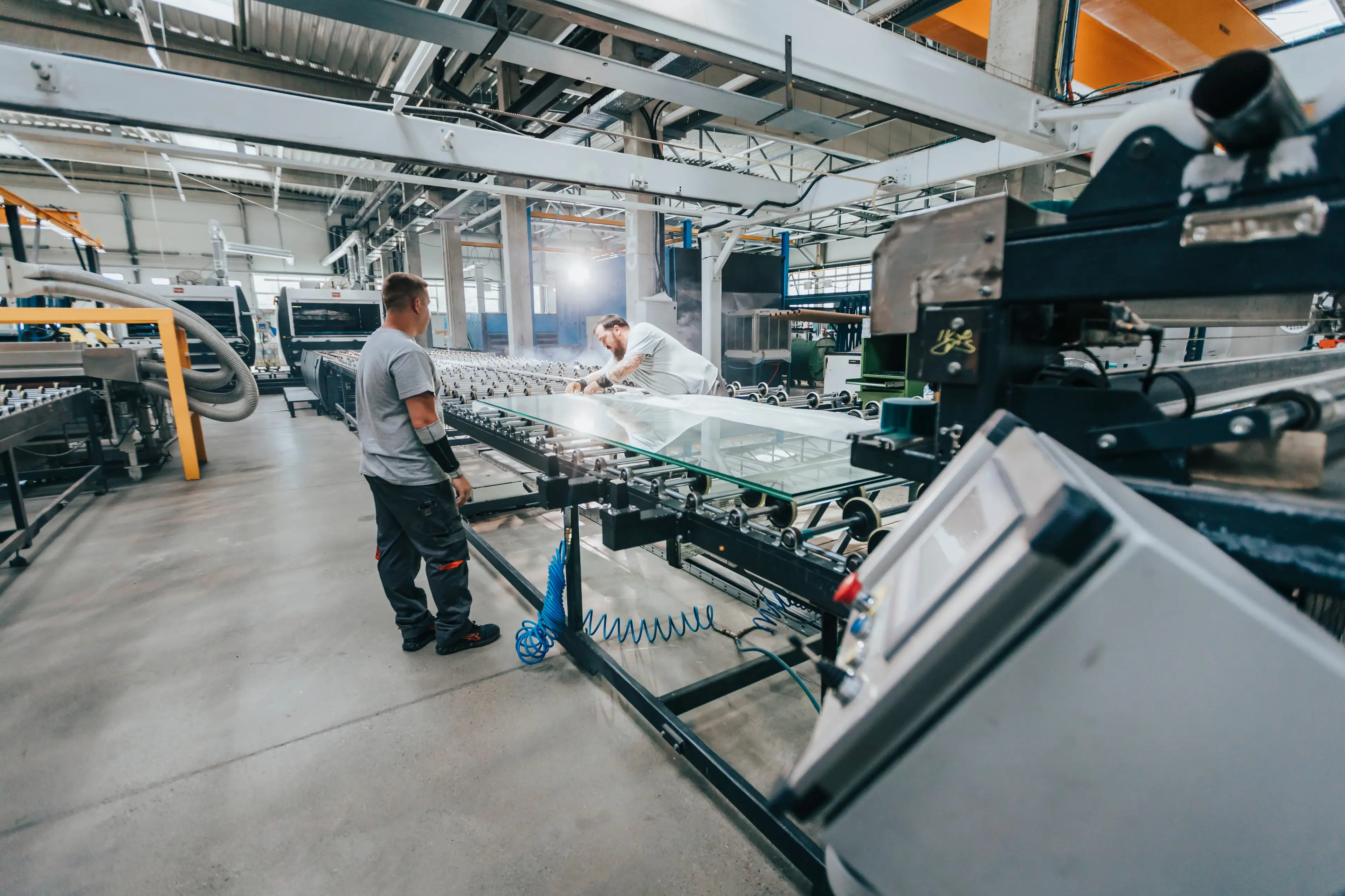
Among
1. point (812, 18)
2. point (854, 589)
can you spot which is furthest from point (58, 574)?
point (812, 18)

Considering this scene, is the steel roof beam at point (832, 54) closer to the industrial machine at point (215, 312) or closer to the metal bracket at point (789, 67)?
the metal bracket at point (789, 67)

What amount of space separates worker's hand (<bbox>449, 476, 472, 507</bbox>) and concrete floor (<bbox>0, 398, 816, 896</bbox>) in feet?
2.18

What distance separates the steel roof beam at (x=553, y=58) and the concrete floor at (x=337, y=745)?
2289mm

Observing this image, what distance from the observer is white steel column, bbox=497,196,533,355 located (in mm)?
7461

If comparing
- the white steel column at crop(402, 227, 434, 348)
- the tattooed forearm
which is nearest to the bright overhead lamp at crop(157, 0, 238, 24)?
the tattooed forearm

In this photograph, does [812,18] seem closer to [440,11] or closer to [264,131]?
[440,11]

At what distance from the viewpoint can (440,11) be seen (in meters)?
1.99

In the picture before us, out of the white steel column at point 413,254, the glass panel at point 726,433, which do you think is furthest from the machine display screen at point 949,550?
the white steel column at point 413,254

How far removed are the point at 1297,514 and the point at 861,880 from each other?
0.57m

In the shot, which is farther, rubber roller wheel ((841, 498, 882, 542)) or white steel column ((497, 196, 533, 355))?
white steel column ((497, 196, 533, 355))

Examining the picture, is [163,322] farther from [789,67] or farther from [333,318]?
[789,67]

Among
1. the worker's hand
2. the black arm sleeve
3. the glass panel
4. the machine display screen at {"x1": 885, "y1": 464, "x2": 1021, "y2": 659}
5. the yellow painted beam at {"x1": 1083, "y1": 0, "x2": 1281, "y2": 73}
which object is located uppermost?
the yellow painted beam at {"x1": 1083, "y1": 0, "x2": 1281, "y2": 73}

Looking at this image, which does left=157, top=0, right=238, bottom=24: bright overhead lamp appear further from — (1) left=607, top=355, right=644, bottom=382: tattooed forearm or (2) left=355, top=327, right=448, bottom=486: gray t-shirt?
(1) left=607, top=355, right=644, bottom=382: tattooed forearm

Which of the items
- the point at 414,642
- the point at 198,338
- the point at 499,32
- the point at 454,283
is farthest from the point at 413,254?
the point at 414,642
